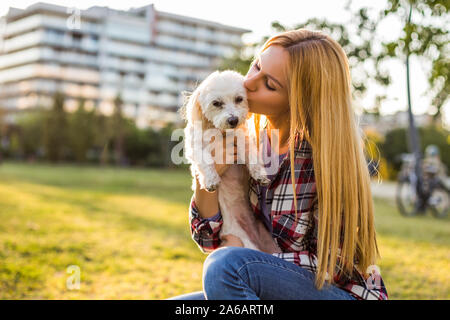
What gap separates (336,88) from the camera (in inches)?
74.3

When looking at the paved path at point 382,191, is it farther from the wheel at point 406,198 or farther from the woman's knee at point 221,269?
the woman's knee at point 221,269

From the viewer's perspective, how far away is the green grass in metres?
3.88

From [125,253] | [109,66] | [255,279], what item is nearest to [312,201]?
[255,279]

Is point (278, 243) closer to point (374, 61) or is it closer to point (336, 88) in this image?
point (336, 88)

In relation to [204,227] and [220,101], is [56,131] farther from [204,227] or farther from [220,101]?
[204,227]

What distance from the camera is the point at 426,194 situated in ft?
33.1

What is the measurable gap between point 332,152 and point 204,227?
740 millimetres

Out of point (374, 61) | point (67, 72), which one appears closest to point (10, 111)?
point (67, 72)

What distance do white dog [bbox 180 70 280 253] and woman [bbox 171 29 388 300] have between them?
10.0 inches

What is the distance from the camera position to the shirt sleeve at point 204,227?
2156mm

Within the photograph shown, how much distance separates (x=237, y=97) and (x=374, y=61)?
949cm

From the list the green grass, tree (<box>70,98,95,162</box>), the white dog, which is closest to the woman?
the white dog

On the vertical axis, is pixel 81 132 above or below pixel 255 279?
above

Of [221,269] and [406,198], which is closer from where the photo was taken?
[221,269]
